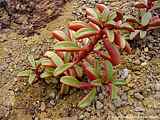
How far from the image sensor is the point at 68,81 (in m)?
2.07

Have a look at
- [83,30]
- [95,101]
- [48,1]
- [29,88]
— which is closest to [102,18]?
[83,30]

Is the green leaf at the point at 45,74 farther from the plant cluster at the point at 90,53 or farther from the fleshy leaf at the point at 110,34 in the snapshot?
the fleshy leaf at the point at 110,34

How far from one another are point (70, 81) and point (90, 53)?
0.86 ft

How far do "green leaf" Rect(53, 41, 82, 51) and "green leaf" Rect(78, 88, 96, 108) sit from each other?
25cm

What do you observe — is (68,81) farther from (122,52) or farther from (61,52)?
(122,52)

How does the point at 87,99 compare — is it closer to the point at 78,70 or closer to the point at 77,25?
the point at 78,70

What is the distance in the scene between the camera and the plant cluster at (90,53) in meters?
2.00

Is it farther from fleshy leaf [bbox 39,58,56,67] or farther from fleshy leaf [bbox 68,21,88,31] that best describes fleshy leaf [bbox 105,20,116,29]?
fleshy leaf [bbox 39,58,56,67]

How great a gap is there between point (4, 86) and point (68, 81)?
1.55 ft

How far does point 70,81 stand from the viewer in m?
2.07

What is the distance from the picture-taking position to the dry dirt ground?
2.03 metres

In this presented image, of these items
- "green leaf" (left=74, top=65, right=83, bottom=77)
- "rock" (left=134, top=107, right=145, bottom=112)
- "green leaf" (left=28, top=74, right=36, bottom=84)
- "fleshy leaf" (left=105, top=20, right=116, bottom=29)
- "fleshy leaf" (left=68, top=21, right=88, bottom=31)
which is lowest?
"rock" (left=134, top=107, right=145, bottom=112)

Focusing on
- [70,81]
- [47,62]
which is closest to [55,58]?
[47,62]

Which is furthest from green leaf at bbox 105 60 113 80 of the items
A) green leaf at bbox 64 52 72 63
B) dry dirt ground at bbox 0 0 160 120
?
green leaf at bbox 64 52 72 63
